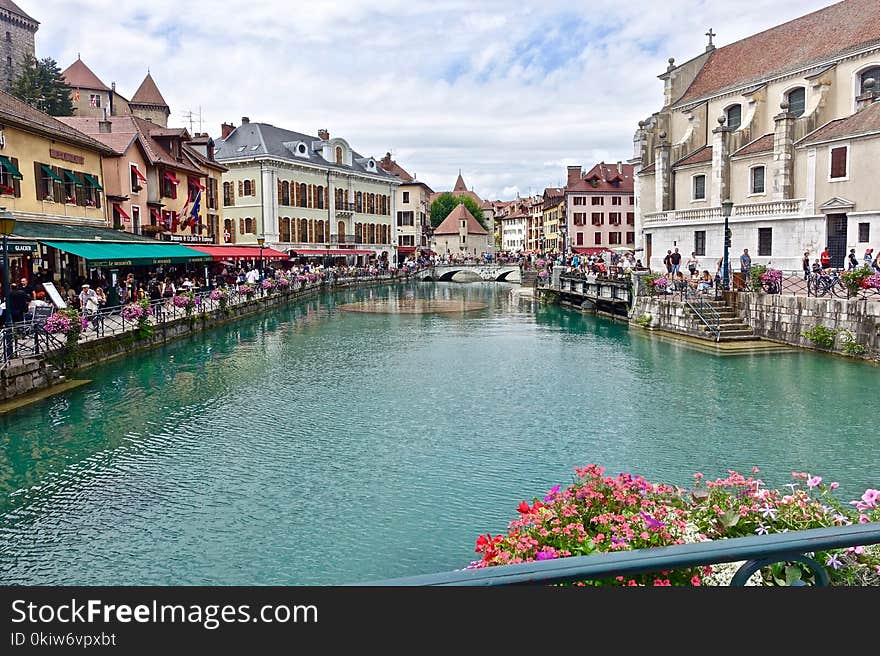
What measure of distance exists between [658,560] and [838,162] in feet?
120

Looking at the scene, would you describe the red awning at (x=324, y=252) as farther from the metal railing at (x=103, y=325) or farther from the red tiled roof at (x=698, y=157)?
the red tiled roof at (x=698, y=157)

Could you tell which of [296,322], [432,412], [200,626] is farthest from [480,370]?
[200,626]

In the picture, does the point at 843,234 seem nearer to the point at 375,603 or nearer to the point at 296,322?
the point at 296,322

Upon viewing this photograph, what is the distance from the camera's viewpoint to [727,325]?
95.6ft

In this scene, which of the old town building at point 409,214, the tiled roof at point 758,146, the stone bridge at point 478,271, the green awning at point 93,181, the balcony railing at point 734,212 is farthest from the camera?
the old town building at point 409,214

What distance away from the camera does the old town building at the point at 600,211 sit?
291 feet

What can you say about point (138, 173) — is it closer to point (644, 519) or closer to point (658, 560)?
point (644, 519)

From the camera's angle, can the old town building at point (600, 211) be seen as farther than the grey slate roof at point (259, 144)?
Yes

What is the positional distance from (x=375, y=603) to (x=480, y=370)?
2224cm

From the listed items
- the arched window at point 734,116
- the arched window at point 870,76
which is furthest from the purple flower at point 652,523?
Answer: the arched window at point 734,116

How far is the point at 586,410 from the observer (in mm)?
18438

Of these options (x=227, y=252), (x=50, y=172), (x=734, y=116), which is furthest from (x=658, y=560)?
(x=734, y=116)

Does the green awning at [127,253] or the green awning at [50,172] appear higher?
the green awning at [50,172]

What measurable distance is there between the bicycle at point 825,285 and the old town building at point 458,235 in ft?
321
